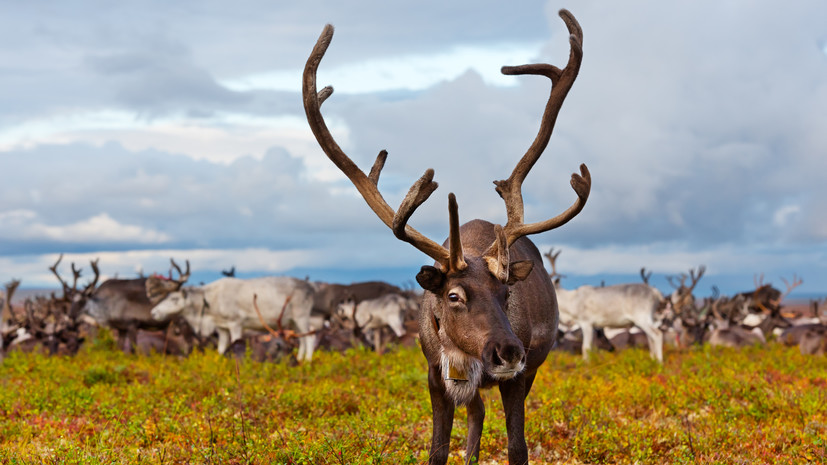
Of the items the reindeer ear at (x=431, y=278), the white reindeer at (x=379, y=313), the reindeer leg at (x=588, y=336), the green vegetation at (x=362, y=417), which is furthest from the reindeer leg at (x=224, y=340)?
the reindeer ear at (x=431, y=278)

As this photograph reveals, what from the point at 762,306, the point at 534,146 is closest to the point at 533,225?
the point at 534,146

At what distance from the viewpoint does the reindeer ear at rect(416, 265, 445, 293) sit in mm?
5531

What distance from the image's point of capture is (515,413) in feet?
19.9

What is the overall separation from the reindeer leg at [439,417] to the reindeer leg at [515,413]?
17.8 inches

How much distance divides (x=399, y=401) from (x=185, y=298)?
9.14 meters

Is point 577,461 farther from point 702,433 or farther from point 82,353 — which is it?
point 82,353

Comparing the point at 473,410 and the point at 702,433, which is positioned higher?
the point at 473,410

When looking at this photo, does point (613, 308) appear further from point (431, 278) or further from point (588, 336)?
point (431, 278)

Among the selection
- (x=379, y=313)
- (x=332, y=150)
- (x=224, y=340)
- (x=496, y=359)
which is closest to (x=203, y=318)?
(x=224, y=340)

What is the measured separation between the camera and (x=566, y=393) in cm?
1125

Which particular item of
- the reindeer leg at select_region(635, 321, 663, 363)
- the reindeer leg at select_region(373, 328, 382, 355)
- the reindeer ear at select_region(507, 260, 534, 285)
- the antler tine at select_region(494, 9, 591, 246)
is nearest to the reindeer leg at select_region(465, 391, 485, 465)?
the reindeer ear at select_region(507, 260, 534, 285)

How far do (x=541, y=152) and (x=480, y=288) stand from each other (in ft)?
6.22

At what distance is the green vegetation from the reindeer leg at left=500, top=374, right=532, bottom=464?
42.0 inches

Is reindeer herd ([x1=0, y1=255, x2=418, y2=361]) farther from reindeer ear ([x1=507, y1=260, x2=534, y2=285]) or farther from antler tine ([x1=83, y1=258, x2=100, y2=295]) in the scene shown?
reindeer ear ([x1=507, y1=260, x2=534, y2=285])
